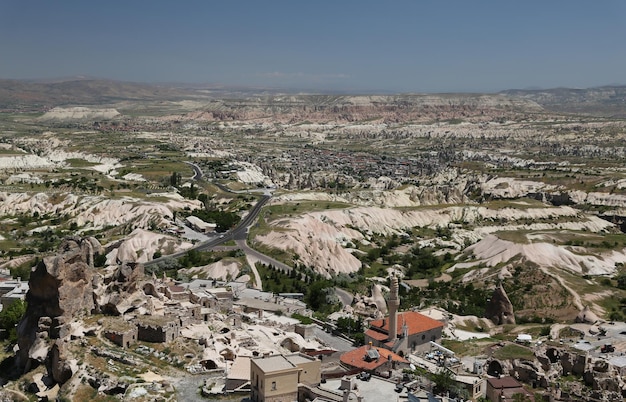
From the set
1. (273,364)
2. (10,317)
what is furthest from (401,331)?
(10,317)

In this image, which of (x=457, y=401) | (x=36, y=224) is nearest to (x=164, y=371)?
(x=457, y=401)

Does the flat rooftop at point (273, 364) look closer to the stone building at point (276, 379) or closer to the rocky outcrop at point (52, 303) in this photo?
the stone building at point (276, 379)

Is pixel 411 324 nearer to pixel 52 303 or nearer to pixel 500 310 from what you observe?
pixel 500 310

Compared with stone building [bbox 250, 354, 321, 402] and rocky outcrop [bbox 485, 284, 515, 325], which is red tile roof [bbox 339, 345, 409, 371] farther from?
rocky outcrop [bbox 485, 284, 515, 325]

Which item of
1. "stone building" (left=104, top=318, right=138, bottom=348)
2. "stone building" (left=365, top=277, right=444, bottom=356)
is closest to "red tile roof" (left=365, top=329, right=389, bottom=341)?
"stone building" (left=365, top=277, right=444, bottom=356)

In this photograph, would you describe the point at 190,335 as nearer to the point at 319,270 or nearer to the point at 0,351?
the point at 0,351

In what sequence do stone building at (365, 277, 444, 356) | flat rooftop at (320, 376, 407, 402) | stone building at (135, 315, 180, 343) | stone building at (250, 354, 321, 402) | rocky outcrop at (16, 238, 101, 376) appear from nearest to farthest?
1. stone building at (250, 354, 321, 402)
2. flat rooftop at (320, 376, 407, 402)
3. rocky outcrop at (16, 238, 101, 376)
4. stone building at (135, 315, 180, 343)
5. stone building at (365, 277, 444, 356)

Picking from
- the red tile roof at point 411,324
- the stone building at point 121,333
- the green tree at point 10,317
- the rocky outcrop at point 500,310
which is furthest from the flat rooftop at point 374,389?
the rocky outcrop at point 500,310
